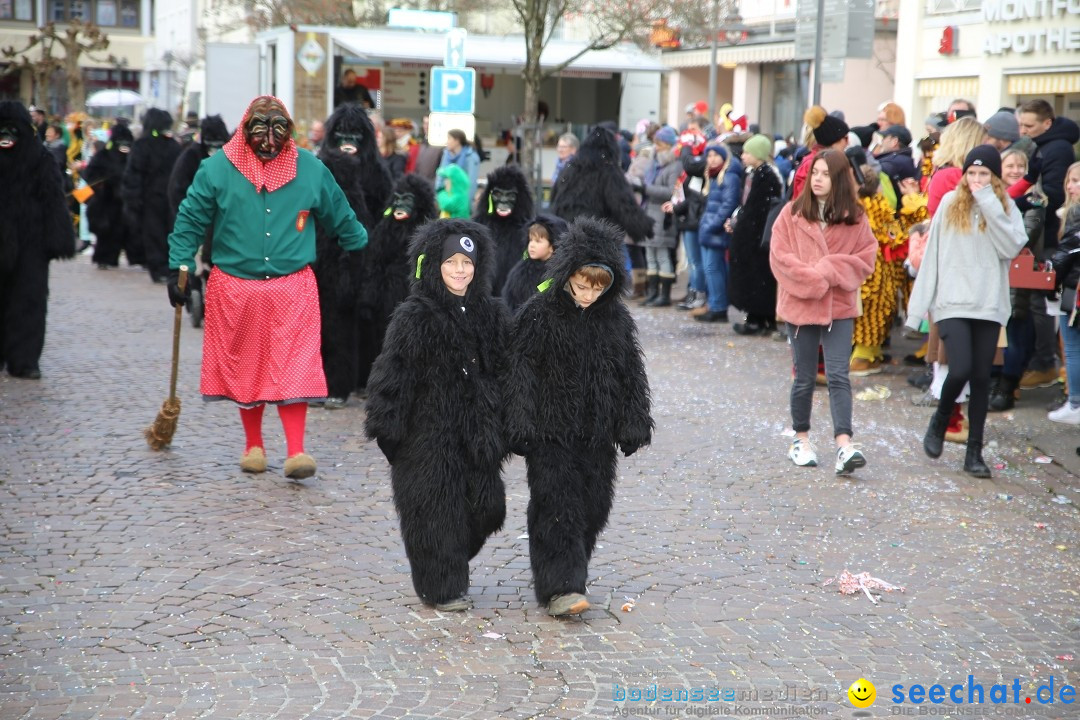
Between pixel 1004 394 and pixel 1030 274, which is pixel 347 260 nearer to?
pixel 1030 274

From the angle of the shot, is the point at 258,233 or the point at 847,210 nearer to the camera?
the point at 258,233

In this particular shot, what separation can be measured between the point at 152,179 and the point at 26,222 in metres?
7.59

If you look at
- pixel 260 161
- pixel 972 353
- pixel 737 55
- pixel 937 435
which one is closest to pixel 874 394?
pixel 937 435

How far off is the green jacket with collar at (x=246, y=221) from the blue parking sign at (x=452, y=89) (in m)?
9.39

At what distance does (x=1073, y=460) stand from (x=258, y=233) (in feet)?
17.3

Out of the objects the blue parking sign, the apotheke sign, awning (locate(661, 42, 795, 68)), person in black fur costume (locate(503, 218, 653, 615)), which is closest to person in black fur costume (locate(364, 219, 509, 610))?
person in black fur costume (locate(503, 218, 653, 615))

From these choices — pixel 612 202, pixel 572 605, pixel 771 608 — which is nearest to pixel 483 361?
pixel 572 605

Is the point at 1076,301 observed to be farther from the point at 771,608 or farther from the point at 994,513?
the point at 771,608

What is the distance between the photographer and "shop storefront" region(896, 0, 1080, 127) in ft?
63.8

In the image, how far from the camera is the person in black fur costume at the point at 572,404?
545 cm

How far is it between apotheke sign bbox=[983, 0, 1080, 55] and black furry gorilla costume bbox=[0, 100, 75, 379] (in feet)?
46.3

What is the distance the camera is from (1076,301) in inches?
357

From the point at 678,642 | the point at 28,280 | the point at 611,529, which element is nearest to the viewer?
the point at 678,642

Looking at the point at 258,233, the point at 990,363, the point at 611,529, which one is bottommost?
the point at 611,529
